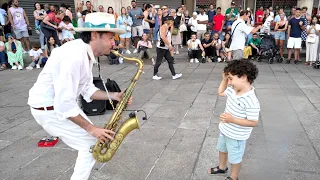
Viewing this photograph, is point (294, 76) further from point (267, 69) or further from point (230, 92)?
point (230, 92)

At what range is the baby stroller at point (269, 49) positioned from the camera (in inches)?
410

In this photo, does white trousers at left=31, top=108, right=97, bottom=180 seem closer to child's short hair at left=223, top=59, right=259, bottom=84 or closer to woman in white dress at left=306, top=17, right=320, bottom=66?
child's short hair at left=223, top=59, right=259, bottom=84

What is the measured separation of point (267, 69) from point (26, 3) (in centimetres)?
1161

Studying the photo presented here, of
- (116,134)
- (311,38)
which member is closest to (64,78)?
(116,134)

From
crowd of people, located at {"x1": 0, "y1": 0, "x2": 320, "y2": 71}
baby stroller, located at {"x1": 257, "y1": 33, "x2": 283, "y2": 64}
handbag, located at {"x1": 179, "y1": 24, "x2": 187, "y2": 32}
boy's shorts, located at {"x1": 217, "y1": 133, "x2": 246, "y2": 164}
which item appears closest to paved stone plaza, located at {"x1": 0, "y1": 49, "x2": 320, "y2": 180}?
boy's shorts, located at {"x1": 217, "y1": 133, "x2": 246, "y2": 164}

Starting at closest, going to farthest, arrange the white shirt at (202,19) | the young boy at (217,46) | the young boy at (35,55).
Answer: the young boy at (35,55), the young boy at (217,46), the white shirt at (202,19)

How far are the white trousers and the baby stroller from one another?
9354mm

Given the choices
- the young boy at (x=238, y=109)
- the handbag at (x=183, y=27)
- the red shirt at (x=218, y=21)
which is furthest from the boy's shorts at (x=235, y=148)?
the handbag at (x=183, y=27)

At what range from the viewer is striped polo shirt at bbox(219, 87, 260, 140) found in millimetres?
2584

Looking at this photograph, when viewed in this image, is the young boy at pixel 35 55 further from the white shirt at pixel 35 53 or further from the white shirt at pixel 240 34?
the white shirt at pixel 240 34

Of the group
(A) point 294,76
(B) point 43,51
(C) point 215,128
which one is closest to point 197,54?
(A) point 294,76

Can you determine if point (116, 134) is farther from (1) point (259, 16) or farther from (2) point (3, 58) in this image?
(1) point (259, 16)

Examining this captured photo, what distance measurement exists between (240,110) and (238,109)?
0.07 ft

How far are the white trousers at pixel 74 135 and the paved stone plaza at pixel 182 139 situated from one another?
836 mm
